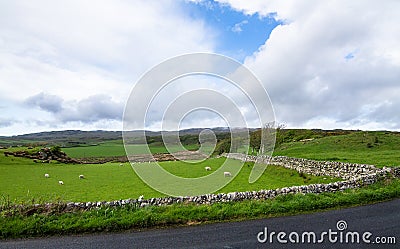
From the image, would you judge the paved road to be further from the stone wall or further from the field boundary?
the stone wall

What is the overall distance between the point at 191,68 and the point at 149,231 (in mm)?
7431

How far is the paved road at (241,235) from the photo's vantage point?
823cm

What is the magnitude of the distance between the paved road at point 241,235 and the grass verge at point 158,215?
0.52 meters

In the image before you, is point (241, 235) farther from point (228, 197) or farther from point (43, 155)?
point (43, 155)

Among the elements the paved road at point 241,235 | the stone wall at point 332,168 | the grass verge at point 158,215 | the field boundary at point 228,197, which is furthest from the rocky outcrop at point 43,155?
the paved road at point 241,235

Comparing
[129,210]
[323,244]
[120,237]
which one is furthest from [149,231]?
[323,244]

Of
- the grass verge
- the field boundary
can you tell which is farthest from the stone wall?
the grass verge

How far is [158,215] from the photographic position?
1064cm

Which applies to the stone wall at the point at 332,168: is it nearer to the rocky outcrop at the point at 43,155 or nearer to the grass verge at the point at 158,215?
the grass verge at the point at 158,215

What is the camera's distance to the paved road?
8234 millimetres

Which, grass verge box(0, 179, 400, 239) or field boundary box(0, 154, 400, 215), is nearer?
grass verge box(0, 179, 400, 239)

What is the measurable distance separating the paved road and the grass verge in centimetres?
52

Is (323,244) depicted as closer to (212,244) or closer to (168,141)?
(212,244)

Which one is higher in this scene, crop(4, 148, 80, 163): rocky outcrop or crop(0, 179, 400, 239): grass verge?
crop(4, 148, 80, 163): rocky outcrop
